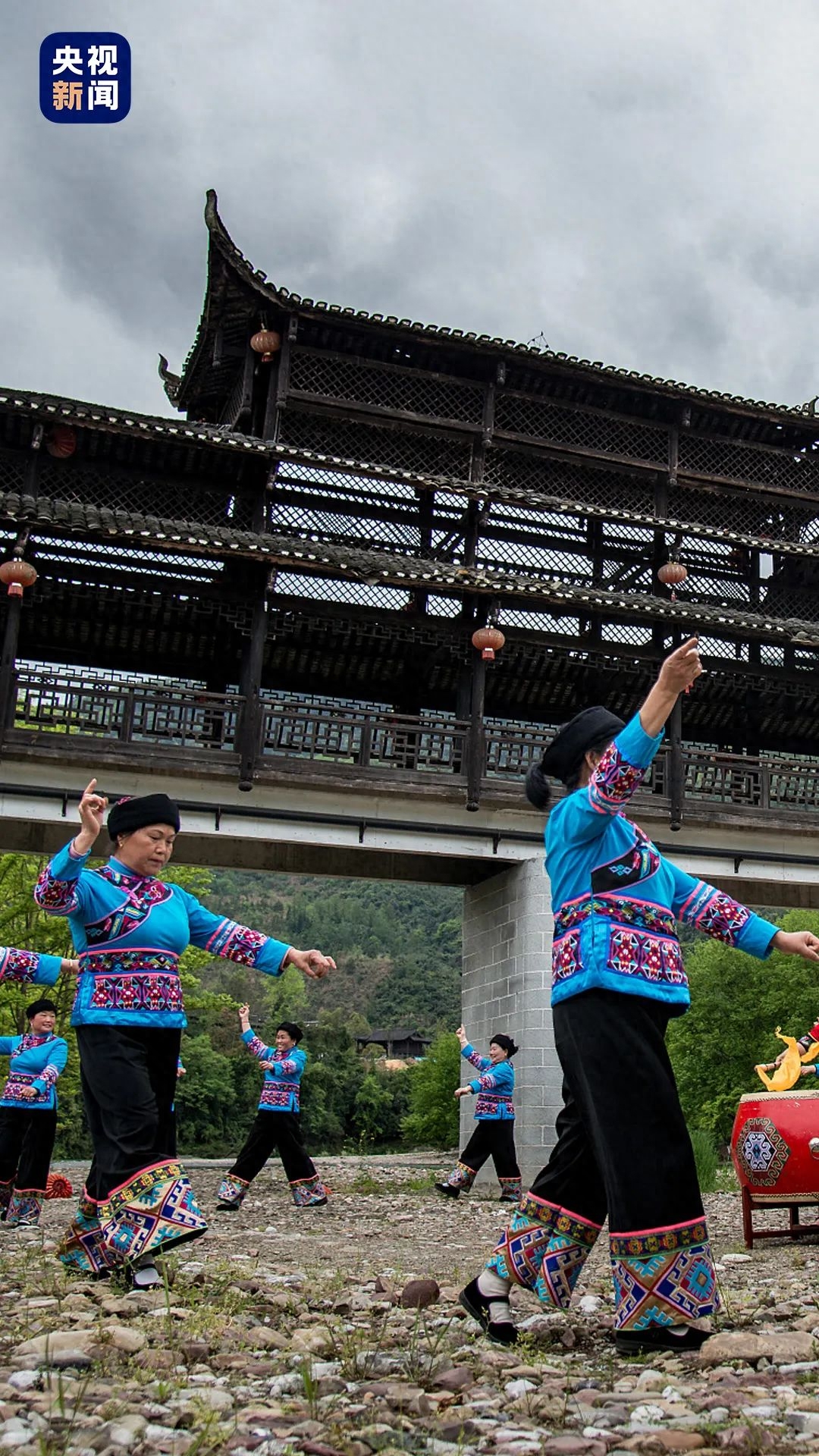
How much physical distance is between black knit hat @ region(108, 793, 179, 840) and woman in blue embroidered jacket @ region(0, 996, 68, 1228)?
14.6 feet

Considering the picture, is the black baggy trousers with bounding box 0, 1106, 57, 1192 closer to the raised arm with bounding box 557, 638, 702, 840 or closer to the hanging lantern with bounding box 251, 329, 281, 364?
the raised arm with bounding box 557, 638, 702, 840

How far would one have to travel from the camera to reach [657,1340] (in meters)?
3.51

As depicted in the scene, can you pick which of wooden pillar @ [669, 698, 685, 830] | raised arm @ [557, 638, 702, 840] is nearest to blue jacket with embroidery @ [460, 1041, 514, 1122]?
wooden pillar @ [669, 698, 685, 830]

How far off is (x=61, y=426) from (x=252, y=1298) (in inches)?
453

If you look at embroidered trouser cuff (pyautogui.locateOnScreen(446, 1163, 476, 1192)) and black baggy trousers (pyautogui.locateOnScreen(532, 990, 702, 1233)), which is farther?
embroidered trouser cuff (pyautogui.locateOnScreen(446, 1163, 476, 1192))

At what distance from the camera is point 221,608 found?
45.7 ft

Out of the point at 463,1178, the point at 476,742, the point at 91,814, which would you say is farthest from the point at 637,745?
the point at 476,742

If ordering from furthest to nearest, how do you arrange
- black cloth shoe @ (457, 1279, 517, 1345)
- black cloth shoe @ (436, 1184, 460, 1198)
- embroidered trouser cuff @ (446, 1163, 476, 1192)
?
black cloth shoe @ (436, 1184, 460, 1198) < embroidered trouser cuff @ (446, 1163, 476, 1192) < black cloth shoe @ (457, 1279, 517, 1345)

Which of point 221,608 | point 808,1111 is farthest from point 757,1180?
point 221,608

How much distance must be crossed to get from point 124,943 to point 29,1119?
4768 mm

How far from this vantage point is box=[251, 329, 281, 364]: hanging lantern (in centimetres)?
1462

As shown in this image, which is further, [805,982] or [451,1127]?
[451,1127]

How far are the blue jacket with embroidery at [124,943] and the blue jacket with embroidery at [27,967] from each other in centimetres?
155

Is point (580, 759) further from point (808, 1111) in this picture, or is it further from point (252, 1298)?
point (808, 1111)
